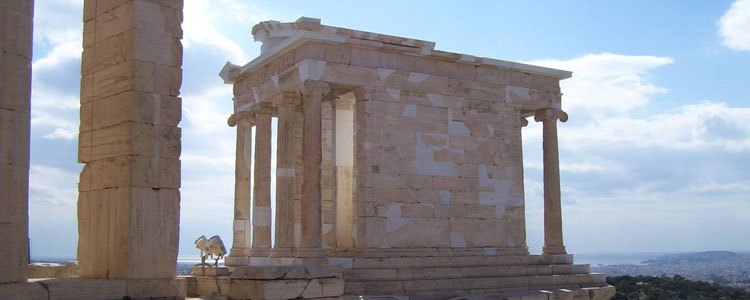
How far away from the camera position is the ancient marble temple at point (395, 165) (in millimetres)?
22391

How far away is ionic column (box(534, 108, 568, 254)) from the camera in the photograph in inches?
1043

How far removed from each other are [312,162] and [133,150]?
387 inches

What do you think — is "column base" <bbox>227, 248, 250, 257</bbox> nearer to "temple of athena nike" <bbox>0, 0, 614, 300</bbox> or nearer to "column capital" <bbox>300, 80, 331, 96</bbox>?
"temple of athena nike" <bbox>0, 0, 614, 300</bbox>

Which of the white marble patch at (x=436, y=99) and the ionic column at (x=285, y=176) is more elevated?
the white marble patch at (x=436, y=99)

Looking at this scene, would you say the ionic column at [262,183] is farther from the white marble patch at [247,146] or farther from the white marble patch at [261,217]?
the white marble patch at [247,146]

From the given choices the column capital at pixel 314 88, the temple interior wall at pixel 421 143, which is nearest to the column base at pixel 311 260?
the temple interior wall at pixel 421 143

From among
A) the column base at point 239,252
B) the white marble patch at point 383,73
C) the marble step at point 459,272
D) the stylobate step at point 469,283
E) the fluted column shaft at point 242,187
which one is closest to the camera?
the stylobate step at point 469,283

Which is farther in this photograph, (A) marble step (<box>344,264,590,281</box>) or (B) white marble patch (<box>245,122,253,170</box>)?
(B) white marble patch (<box>245,122,253,170</box>)

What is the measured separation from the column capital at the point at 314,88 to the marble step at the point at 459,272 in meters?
4.68

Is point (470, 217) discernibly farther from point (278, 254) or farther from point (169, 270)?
point (169, 270)

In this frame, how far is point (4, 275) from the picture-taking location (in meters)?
11.0

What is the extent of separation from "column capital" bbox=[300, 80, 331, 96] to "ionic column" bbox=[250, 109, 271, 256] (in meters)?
3.71

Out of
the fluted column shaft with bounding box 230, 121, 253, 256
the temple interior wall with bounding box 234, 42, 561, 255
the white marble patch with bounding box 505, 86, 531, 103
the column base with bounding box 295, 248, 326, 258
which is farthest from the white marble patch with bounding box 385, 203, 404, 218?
the fluted column shaft with bounding box 230, 121, 253, 256

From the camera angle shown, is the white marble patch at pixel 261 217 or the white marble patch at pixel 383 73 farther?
the white marble patch at pixel 261 217
